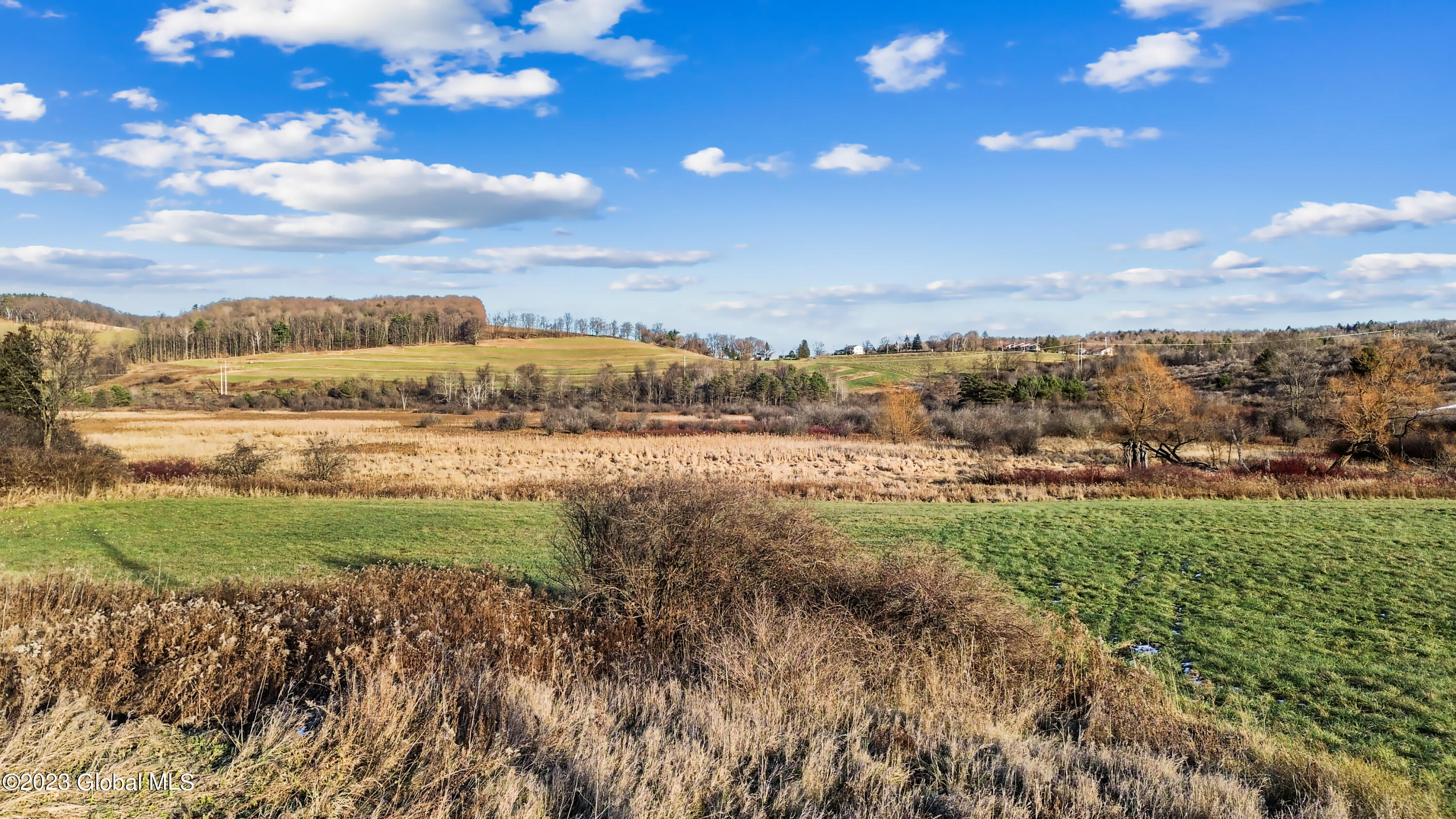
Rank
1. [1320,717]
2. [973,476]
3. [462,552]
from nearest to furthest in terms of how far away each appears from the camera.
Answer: [1320,717] → [462,552] → [973,476]

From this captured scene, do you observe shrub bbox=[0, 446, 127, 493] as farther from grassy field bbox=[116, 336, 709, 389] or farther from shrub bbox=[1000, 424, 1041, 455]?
grassy field bbox=[116, 336, 709, 389]

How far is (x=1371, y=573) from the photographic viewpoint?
41.7 ft

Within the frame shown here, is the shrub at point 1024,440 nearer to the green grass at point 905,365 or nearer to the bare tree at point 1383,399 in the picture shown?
the bare tree at point 1383,399

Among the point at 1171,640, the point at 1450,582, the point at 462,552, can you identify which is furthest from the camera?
the point at 462,552

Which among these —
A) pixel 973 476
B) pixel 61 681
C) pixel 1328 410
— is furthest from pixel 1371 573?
pixel 1328 410

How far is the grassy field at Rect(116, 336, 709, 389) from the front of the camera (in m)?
106

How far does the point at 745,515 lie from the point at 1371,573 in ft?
38.9

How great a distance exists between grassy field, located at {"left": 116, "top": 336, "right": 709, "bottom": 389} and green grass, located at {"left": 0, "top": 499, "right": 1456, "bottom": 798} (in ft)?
313

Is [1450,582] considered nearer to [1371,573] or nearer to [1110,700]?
[1371,573]

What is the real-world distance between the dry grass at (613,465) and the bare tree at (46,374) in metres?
6.25

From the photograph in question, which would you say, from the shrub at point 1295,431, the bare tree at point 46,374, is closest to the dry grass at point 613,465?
the shrub at point 1295,431

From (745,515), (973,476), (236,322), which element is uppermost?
(236,322)

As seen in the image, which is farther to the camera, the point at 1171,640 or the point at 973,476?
the point at 973,476

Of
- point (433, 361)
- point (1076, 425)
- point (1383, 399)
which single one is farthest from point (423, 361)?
point (1383, 399)
